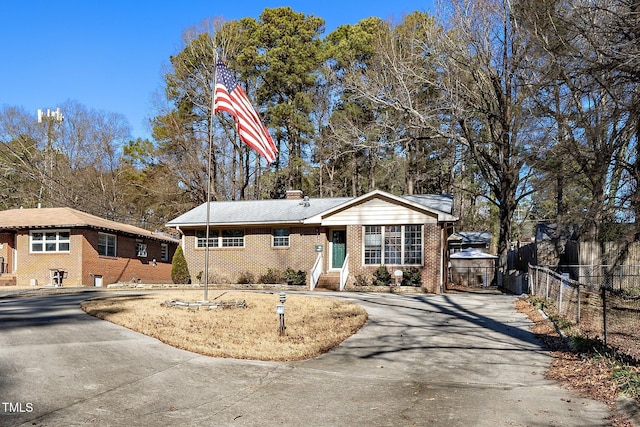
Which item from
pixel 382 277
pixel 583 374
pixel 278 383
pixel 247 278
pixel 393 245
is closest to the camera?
pixel 278 383

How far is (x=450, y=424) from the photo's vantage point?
19.9 feet

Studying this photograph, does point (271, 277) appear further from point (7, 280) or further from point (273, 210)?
point (7, 280)

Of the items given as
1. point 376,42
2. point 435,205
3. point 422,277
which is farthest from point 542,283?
point 376,42

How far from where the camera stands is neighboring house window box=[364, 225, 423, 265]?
24.5 m

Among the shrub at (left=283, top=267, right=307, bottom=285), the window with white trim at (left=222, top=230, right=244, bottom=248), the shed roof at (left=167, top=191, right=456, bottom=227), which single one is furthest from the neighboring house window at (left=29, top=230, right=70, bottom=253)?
the shrub at (left=283, top=267, right=307, bottom=285)

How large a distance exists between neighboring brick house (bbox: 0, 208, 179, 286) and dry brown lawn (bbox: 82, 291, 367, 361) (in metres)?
13.2

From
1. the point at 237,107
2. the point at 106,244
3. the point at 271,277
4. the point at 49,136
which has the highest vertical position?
A: the point at 49,136

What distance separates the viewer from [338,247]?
2625 cm

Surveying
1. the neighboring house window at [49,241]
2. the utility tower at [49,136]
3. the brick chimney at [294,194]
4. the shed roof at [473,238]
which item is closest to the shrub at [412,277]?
the brick chimney at [294,194]

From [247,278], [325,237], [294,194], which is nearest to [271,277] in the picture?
[247,278]

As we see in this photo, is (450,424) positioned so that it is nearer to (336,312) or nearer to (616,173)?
(336,312)

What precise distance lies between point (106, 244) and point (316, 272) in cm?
1296

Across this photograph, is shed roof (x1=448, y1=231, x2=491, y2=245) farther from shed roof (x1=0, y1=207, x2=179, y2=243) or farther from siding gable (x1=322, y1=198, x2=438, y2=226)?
shed roof (x1=0, y1=207, x2=179, y2=243)

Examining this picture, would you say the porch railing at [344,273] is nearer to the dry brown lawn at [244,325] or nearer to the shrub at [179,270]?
the dry brown lawn at [244,325]
